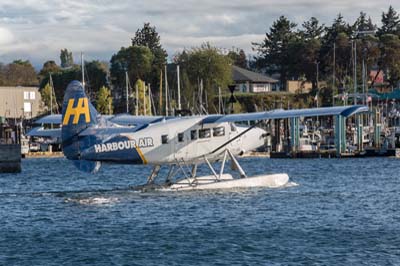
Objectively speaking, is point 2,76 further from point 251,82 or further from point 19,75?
point 251,82

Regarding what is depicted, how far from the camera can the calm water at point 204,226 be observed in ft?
80.2

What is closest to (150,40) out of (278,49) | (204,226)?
(278,49)

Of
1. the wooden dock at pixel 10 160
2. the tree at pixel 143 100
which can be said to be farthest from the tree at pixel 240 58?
the wooden dock at pixel 10 160

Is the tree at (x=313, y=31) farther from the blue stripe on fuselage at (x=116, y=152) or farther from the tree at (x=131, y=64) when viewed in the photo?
the blue stripe on fuselage at (x=116, y=152)

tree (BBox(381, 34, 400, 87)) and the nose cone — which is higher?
tree (BBox(381, 34, 400, 87))

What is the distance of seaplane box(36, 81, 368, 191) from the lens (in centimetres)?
3588

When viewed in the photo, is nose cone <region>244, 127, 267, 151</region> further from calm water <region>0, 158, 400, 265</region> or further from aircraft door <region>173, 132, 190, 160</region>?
aircraft door <region>173, 132, 190, 160</region>

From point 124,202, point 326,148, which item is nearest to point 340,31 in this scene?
point 326,148

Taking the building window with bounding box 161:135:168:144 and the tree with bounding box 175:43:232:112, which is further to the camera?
the tree with bounding box 175:43:232:112

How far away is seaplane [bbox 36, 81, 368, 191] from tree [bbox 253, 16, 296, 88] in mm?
95237

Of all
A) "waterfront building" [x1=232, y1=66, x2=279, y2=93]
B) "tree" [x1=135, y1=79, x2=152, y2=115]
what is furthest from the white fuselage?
"waterfront building" [x1=232, y1=66, x2=279, y2=93]

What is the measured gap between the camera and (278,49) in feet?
462

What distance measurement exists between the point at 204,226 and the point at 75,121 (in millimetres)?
8574

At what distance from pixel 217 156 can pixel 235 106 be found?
232 feet
